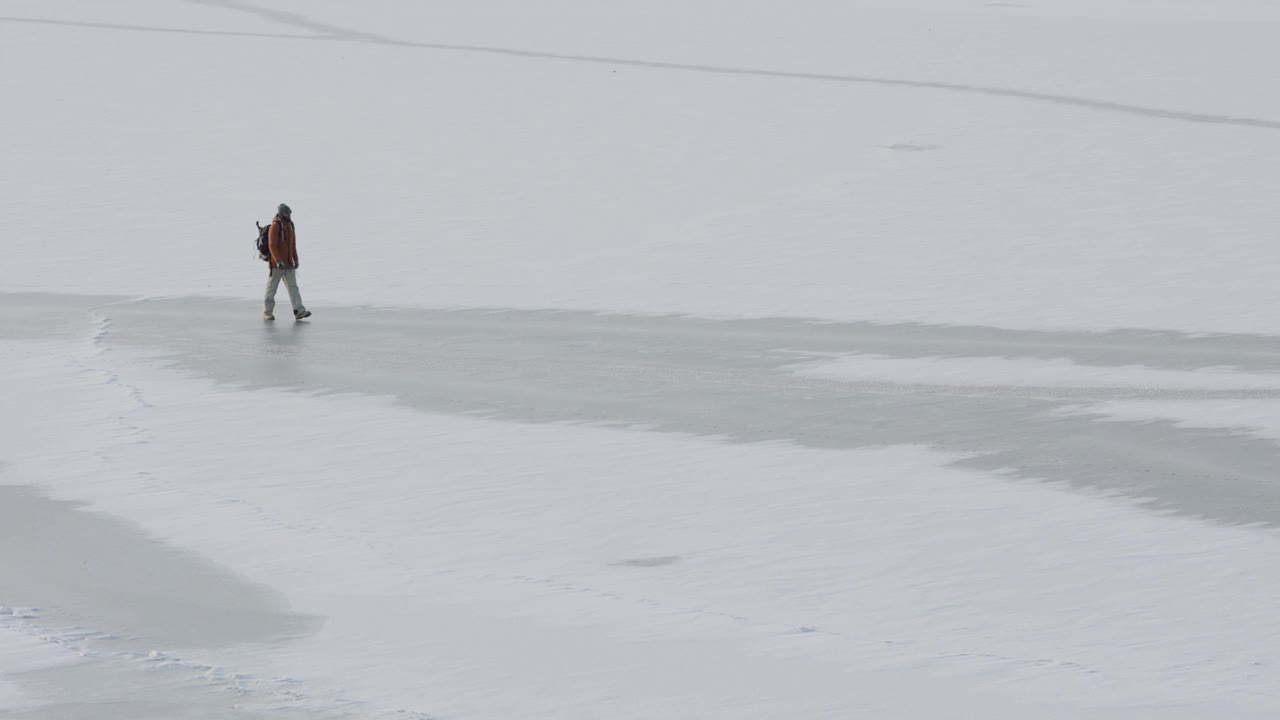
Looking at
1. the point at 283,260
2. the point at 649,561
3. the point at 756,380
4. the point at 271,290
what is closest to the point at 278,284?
the point at 271,290

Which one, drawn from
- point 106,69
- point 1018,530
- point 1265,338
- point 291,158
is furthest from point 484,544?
point 106,69

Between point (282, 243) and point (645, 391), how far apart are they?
4532mm

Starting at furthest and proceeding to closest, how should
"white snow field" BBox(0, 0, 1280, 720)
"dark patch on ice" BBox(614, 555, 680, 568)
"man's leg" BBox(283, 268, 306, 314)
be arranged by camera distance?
"man's leg" BBox(283, 268, 306, 314) → "dark patch on ice" BBox(614, 555, 680, 568) → "white snow field" BBox(0, 0, 1280, 720)

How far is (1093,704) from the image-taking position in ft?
21.3

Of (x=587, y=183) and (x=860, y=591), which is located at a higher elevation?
(x=587, y=183)

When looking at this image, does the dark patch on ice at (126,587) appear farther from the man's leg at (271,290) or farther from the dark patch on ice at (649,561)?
the man's leg at (271,290)

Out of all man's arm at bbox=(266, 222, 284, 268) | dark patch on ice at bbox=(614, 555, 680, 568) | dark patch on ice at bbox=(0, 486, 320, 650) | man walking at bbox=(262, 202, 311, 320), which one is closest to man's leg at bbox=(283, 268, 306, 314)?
man walking at bbox=(262, 202, 311, 320)

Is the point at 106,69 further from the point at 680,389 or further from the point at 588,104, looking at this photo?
the point at 680,389

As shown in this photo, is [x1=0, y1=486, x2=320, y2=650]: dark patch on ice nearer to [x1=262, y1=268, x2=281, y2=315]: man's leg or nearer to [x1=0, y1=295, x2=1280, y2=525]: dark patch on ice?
[x1=0, y1=295, x2=1280, y2=525]: dark patch on ice

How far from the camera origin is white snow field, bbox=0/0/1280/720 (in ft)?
23.8

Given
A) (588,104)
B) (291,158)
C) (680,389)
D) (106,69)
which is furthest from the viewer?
(106,69)

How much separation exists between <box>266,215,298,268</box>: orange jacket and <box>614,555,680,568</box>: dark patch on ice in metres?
7.61

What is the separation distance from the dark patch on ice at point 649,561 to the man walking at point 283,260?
746 cm

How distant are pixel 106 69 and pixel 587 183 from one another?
11.3 meters
